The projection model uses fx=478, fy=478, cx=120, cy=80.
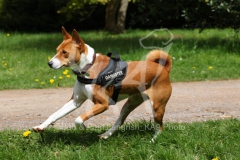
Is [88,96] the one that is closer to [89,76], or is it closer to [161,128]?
[89,76]

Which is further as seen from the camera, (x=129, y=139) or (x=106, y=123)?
(x=106, y=123)

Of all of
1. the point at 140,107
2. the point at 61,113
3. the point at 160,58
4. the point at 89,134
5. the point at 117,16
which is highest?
the point at 160,58

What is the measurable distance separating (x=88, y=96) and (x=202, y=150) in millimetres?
1342

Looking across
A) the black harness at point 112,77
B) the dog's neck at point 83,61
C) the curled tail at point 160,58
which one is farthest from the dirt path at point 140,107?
the dog's neck at point 83,61

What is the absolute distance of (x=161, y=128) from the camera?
5617 millimetres

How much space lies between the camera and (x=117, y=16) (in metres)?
20.7

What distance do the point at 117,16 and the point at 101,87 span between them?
1572cm

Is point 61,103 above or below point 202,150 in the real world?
below

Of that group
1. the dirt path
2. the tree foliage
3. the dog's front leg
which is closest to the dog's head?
the dog's front leg

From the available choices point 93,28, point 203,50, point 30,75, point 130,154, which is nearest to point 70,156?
point 130,154

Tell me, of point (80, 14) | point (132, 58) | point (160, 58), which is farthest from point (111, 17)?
Answer: point (160, 58)

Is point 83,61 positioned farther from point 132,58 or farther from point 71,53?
point 132,58

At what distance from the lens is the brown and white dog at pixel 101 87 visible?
16.8ft

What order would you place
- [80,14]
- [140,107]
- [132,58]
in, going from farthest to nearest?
[80,14], [132,58], [140,107]
